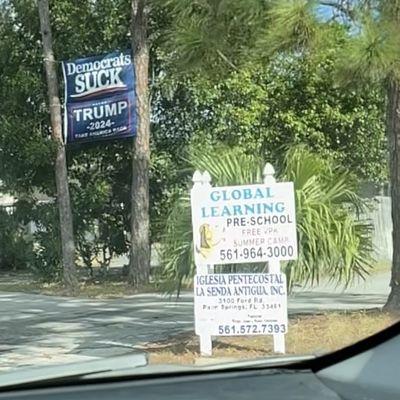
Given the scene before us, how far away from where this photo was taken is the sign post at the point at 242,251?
822cm

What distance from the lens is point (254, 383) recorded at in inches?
98.7

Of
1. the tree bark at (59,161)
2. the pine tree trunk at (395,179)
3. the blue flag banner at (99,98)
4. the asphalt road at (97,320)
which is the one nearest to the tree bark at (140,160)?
the blue flag banner at (99,98)

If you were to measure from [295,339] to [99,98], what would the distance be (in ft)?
33.7

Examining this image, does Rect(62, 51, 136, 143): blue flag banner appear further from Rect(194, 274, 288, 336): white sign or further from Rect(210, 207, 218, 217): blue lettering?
Rect(194, 274, 288, 336): white sign

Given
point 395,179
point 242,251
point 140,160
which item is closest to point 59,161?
point 140,160

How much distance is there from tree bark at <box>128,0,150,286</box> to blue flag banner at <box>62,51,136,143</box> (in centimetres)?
20

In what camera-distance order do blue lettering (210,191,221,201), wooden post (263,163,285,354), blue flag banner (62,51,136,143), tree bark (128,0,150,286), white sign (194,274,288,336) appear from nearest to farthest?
1. wooden post (263,163,285,354)
2. white sign (194,274,288,336)
3. blue lettering (210,191,221,201)
4. blue flag banner (62,51,136,143)
5. tree bark (128,0,150,286)

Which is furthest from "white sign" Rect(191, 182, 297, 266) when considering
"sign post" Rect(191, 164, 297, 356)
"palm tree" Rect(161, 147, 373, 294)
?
"palm tree" Rect(161, 147, 373, 294)

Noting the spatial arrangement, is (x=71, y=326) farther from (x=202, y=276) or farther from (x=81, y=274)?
(x=81, y=274)

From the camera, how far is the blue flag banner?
1773 centimetres

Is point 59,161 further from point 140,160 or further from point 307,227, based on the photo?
point 307,227

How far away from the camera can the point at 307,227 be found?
9.23 meters

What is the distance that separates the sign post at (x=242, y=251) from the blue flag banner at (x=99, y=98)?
945 cm

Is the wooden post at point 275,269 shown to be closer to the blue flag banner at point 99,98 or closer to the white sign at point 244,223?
the white sign at point 244,223
